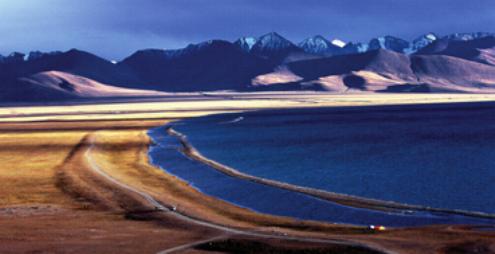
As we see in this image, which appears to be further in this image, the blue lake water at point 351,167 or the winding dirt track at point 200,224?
the blue lake water at point 351,167

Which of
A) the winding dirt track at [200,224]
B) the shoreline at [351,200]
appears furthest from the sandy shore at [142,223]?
the shoreline at [351,200]

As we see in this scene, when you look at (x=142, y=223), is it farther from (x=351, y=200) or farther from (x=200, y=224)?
(x=351, y=200)

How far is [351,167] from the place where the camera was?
221ft

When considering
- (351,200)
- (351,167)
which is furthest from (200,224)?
(351,167)

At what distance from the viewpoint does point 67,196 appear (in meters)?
49.6

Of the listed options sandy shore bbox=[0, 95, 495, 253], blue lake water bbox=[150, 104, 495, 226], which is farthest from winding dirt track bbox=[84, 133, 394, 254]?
blue lake water bbox=[150, 104, 495, 226]

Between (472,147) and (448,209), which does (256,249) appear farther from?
(472,147)

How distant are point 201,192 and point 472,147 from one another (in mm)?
45809

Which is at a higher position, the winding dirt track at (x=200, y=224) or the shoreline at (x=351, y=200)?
the winding dirt track at (x=200, y=224)

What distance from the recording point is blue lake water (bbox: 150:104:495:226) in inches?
1801

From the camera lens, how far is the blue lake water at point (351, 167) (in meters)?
45.8

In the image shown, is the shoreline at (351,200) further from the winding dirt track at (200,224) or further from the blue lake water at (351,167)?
the winding dirt track at (200,224)

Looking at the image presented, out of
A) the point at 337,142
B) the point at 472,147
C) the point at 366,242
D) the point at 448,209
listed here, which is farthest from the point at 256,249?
the point at 337,142

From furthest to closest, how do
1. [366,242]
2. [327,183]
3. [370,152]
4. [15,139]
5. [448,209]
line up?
1. [15,139]
2. [370,152]
3. [327,183]
4. [448,209]
5. [366,242]
